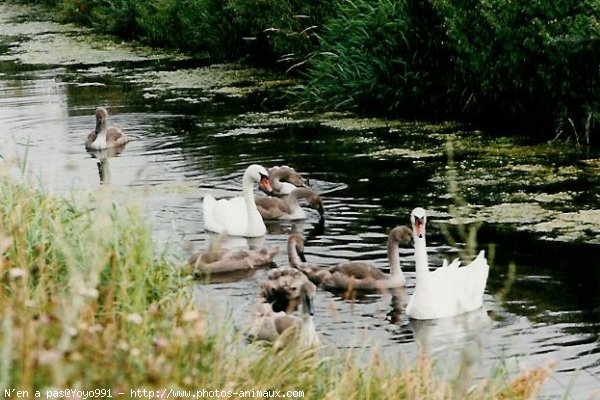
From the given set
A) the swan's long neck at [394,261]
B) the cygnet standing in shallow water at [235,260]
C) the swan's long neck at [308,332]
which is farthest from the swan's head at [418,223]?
the swan's long neck at [308,332]

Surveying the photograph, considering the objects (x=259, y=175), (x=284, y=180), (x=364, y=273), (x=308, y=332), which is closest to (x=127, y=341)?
(x=308, y=332)

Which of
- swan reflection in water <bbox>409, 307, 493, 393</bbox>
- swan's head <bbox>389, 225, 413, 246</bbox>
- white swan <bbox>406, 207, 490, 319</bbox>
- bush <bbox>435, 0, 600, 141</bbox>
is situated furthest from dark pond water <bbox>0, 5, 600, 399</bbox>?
bush <bbox>435, 0, 600, 141</bbox>

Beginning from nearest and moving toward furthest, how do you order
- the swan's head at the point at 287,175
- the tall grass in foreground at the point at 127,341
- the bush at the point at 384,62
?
the tall grass in foreground at the point at 127,341, the swan's head at the point at 287,175, the bush at the point at 384,62

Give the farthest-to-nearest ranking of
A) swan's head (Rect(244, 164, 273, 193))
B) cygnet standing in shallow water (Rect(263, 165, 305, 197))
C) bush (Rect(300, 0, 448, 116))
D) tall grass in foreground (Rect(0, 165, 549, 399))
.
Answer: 1. bush (Rect(300, 0, 448, 116))
2. cygnet standing in shallow water (Rect(263, 165, 305, 197))
3. swan's head (Rect(244, 164, 273, 193))
4. tall grass in foreground (Rect(0, 165, 549, 399))

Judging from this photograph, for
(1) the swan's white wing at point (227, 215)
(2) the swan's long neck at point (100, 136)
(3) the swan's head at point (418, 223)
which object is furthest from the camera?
(2) the swan's long neck at point (100, 136)

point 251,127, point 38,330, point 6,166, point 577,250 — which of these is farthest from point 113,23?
point 38,330

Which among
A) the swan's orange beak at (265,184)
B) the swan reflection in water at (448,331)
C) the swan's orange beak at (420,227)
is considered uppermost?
the swan's orange beak at (420,227)

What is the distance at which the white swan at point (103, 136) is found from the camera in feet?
52.1

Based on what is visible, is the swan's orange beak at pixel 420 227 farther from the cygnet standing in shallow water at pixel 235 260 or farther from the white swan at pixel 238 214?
the white swan at pixel 238 214

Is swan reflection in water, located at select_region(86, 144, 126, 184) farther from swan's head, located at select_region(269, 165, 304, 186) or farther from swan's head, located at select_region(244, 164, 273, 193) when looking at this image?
swan's head, located at select_region(244, 164, 273, 193)

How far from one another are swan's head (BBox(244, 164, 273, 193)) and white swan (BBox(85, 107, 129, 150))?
341cm

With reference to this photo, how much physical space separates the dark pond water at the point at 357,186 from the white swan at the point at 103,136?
7.0 inches

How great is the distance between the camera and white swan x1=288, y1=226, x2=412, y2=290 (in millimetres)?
10000

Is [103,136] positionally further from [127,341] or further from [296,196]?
[127,341]
